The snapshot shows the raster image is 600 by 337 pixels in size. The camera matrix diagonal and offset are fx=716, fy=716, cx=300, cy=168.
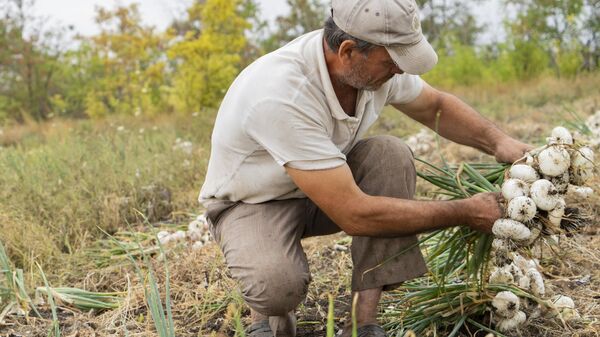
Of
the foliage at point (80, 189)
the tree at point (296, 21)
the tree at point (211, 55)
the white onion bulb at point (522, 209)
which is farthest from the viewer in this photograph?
the tree at point (296, 21)

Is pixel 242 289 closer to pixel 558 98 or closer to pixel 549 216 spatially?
pixel 549 216

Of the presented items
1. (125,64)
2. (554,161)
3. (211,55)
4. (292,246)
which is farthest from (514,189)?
(125,64)

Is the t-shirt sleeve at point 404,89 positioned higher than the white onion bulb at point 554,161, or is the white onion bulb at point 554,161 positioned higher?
the t-shirt sleeve at point 404,89

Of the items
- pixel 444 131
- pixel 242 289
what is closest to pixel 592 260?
pixel 444 131

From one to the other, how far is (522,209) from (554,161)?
0.21m

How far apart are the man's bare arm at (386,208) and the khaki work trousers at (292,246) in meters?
0.18

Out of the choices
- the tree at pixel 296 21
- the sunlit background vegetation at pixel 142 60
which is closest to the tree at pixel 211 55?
the sunlit background vegetation at pixel 142 60

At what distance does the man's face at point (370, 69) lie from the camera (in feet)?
7.18

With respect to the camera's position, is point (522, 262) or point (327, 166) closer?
point (327, 166)

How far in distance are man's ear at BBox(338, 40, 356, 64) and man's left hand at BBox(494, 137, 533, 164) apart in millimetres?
675

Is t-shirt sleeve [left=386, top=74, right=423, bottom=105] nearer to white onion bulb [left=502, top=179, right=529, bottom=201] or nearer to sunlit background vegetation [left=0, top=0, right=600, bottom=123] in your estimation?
white onion bulb [left=502, top=179, right=529, bottom=201]

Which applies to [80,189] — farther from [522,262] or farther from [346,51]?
[522,262]

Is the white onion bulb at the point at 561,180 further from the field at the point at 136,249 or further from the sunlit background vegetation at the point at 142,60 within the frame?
the sunlit background vegetation at the point at 142,60

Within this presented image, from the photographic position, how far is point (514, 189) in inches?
80.4
